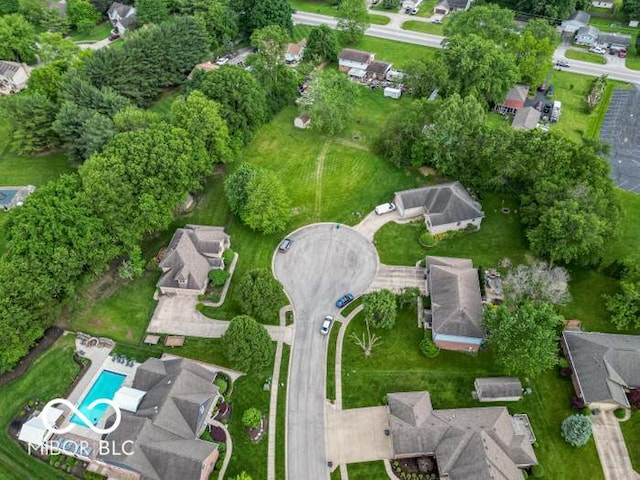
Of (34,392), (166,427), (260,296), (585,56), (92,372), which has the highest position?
(585,56)

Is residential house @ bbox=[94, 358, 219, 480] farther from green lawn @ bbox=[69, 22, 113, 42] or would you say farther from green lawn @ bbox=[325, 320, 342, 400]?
green lawn @ bbox=[69, 22, 113, 42]

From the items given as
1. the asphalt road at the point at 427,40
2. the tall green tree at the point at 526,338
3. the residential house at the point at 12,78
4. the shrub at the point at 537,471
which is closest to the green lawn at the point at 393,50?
the asphalt road at the point at 427,40

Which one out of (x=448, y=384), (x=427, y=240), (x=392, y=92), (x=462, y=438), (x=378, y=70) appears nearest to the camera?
(x=462, y=438)

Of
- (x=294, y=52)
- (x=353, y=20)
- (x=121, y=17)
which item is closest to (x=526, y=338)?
(x=294, y=52)

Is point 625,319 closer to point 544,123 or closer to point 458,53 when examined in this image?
point 544,123

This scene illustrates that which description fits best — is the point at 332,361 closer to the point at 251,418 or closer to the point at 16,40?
the point at 251,418
